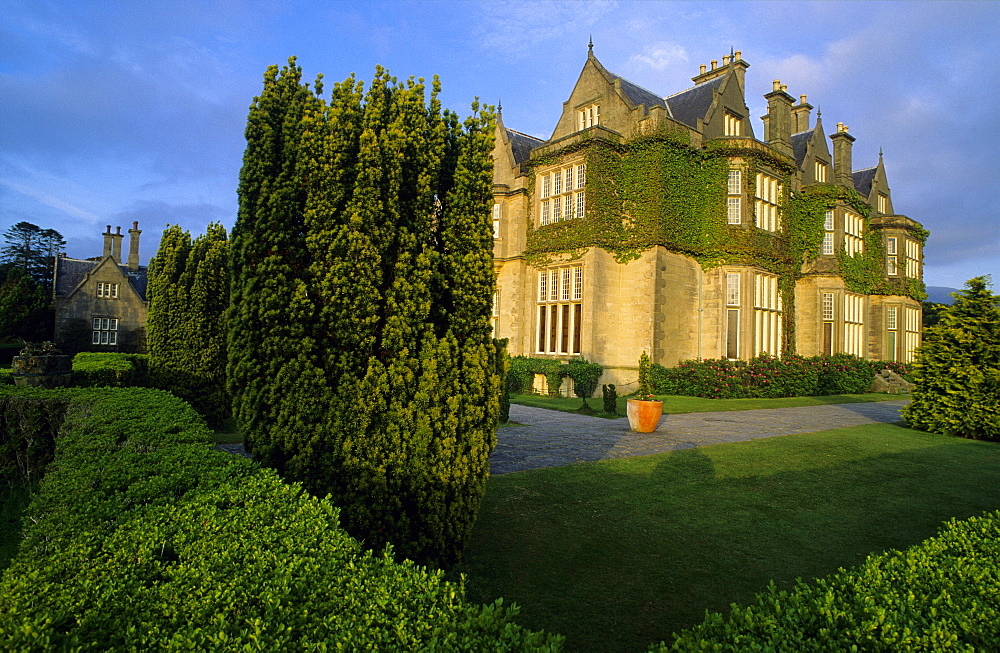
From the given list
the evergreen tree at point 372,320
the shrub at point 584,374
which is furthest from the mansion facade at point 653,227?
the evergreen tree at point 372,320

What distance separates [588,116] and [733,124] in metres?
6.74

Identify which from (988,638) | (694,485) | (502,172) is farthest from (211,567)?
(502,172)

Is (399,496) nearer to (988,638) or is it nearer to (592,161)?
(988,638)

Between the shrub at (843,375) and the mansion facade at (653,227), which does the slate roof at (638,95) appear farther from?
the shrub at (843,375)

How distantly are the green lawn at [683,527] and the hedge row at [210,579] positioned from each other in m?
2.22

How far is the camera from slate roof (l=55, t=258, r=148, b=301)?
3859 cm

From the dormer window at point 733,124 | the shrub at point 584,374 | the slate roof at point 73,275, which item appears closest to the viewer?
the shrub at point 584,374

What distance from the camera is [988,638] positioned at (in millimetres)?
2473

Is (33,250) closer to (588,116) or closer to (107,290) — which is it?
(107,290)

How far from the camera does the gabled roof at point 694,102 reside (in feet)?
78.3

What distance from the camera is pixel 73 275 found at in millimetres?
39969

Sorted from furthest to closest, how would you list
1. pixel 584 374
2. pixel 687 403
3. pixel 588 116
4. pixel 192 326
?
pixel 588 116 → pixel 584 374 → pixel 687 403 → pixel 192 326

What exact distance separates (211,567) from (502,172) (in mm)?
25583

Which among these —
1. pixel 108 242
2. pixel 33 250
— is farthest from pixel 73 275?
pixel 33 250
